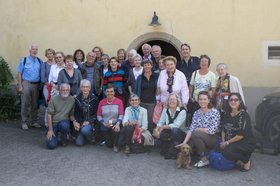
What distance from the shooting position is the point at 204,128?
6738mm

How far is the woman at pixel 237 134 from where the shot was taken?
6.30 metres

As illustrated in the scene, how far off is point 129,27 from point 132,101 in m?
3.85

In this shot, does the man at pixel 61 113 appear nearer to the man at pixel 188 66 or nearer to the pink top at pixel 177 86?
the pink top at pixel 177 86

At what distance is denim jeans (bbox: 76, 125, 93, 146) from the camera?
7609 mm

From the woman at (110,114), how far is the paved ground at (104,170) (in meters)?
0.25

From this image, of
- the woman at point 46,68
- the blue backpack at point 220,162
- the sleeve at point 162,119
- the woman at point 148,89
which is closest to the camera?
the blue backpack at point 220,162

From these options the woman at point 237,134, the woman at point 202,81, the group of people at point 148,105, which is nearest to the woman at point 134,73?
the group of people at point 148,105

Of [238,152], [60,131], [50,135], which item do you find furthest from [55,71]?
[238,152]

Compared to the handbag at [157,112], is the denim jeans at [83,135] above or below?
below

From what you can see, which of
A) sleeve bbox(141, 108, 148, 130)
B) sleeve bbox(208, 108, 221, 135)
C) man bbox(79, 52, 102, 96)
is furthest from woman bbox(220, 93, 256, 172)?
man bbox(79, 52, 102, 96)

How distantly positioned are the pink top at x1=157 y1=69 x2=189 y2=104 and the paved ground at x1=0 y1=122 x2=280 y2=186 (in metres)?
1.03

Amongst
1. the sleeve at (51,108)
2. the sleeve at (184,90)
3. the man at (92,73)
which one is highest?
the man at (92,73)

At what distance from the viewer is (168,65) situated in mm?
7328

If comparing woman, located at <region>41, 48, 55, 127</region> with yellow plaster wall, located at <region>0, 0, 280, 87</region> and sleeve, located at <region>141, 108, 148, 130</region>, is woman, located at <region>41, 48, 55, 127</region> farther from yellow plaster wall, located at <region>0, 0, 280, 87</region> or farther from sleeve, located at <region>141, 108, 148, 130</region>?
sleeve, located at <region>141, 108, 148, 130</region>
